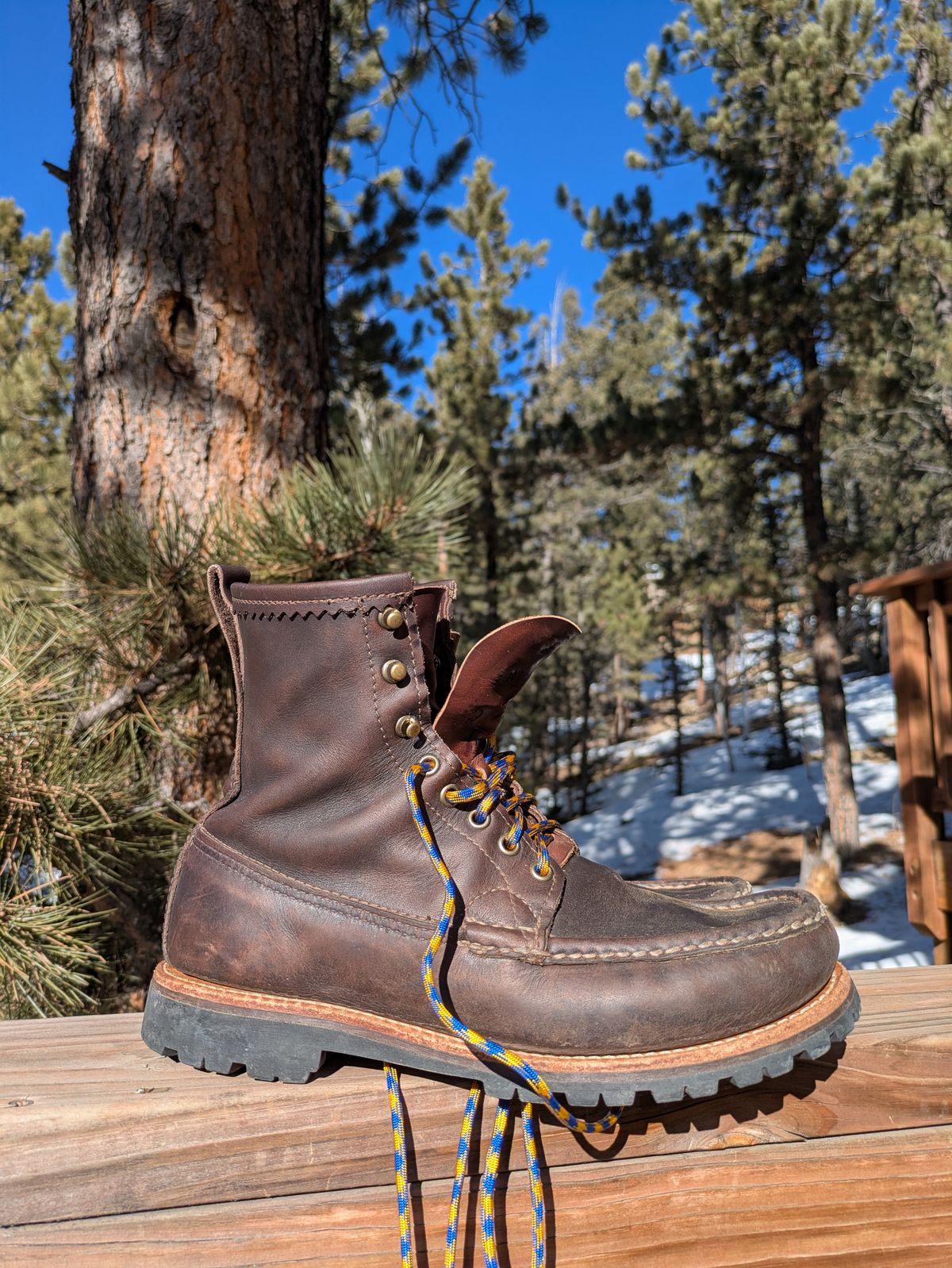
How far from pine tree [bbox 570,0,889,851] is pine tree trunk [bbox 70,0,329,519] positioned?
647cm

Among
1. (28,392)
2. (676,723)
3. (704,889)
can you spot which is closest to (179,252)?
(704,889)

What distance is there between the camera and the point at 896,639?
396 centimetres

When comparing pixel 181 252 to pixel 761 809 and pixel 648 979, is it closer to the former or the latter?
pixel 648 979

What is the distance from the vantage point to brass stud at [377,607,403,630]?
2.99 feet

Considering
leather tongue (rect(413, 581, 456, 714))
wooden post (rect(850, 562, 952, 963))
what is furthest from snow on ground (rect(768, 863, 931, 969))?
leather tongue (rect(413, 581, 456, 714))

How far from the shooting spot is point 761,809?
13062 mm

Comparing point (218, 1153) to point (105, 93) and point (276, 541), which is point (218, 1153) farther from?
point (105, 93)

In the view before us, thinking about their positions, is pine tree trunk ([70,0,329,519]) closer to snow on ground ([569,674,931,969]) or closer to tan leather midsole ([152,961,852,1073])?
tan leather midsole ([152,961,852,1073])

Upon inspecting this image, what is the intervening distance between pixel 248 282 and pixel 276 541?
591 mm

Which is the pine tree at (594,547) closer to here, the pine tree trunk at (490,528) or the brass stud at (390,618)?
the pine tree trunk at (490,528)

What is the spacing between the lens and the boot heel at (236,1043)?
89 centimetres

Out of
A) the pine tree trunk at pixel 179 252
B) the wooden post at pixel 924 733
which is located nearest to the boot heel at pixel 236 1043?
the pine tree trunk at pixel 179 252

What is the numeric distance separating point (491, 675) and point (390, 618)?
12 centimetres

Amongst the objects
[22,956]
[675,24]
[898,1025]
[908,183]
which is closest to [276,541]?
[22,956]
